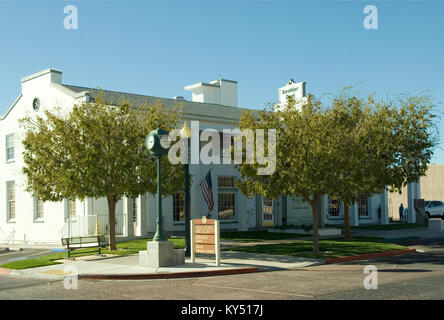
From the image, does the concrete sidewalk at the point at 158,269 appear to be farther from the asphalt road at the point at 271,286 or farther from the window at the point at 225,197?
the window at the point at 225,197

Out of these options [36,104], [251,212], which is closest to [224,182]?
[251,212]

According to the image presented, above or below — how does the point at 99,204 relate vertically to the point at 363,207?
above

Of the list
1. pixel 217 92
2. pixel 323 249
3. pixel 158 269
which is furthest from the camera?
pixel 217 92

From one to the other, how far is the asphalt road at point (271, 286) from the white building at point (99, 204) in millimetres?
11309

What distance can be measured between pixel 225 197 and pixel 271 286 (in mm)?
20489

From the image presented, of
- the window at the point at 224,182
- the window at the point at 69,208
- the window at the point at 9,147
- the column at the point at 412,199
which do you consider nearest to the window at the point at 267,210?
the window at the point at 224,182

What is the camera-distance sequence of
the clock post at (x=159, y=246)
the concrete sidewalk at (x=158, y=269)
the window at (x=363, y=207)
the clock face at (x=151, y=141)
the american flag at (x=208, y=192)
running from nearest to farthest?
the concrete sidewalk at (x=158, y=269)
the clock post at (x=159, y=246)
the clock face at (x=151, y=141)
the american flag at (x=208, y=192)
the window at (x=363, y=207)

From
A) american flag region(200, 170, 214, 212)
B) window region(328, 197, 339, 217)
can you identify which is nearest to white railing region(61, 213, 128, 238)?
american flag region(200, 170, 214, 212)

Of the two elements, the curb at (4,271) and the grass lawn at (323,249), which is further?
the grass lawn at (323,249)

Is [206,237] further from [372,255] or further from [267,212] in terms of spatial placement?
[267,212]

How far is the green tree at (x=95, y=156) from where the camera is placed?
18953mm

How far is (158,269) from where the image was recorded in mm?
14914
